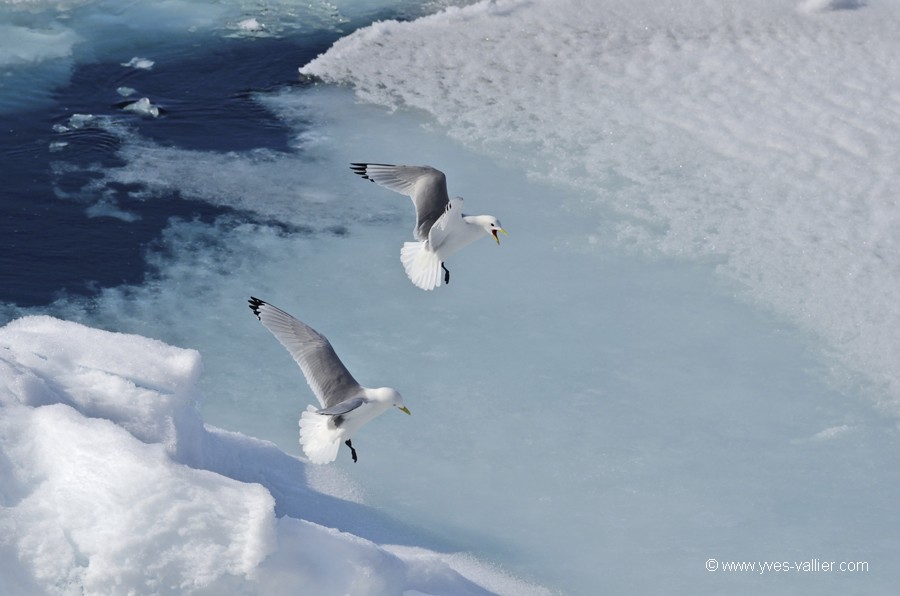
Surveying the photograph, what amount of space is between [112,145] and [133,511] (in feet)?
18.8

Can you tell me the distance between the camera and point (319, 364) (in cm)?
552

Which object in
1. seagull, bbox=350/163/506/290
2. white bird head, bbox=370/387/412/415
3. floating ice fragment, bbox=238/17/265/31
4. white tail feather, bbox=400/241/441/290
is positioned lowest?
floating ice fragment, bbox=238/17/265/31

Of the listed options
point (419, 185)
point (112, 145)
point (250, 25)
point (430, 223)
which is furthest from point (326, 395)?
point (250, 25)

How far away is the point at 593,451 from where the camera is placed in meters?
6.72

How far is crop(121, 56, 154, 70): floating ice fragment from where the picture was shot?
1102 centimetres

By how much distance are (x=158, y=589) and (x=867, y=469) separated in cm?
398

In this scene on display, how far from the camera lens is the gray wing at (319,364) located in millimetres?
5457

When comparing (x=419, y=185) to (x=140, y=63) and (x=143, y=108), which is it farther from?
(x=140, y=63)

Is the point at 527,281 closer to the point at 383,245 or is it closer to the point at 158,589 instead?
the point at 383,245

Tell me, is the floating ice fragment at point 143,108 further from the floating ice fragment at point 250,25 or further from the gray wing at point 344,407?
the gray wing at point 344,407

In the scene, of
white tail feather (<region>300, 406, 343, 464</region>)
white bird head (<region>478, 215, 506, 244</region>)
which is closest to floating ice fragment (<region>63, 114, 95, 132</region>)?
white bird head (<region>478, 215, 506, 244</region>)

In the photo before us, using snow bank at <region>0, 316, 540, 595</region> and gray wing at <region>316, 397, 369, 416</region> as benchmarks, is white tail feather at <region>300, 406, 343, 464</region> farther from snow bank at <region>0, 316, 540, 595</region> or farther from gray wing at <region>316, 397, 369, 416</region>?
snow bank at <region>0, 316, 540, 595</region>

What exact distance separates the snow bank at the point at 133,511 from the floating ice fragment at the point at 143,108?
516cm

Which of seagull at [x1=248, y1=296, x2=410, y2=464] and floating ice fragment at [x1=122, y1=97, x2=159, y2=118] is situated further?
floating ice fragment at [x1=122, y1=97, x2=159, y2=118]
